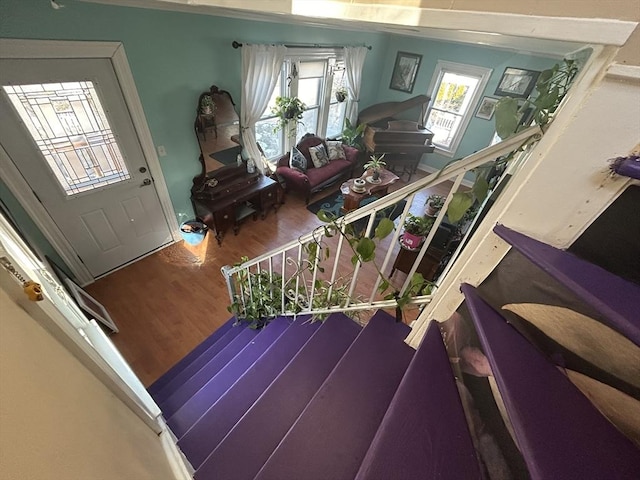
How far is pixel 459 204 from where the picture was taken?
85cm

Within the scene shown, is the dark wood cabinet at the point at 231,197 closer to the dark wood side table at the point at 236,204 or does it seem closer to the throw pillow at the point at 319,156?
the dark wood side table at the point at 236,204

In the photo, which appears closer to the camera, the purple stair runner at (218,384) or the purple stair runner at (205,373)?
the purple stair runner at (218,384)

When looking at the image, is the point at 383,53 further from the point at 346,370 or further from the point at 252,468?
the point at 252,468

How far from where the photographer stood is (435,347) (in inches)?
38.8

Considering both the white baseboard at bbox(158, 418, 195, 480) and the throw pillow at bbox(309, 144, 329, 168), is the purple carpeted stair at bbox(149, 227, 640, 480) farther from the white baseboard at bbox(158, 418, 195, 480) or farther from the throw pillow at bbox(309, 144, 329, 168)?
the throw pillow at bbox(309, 144, 329, 168)

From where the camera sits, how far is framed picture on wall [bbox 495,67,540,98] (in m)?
4.06

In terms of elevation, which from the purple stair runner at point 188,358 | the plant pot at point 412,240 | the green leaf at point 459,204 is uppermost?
the green leaf at point 459,204

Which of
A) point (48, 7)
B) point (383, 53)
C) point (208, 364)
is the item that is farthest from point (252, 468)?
point (383, 53)

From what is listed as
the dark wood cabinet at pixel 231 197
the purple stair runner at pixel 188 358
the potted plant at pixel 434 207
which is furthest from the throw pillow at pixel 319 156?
the purple stair runner at pixel 188 358

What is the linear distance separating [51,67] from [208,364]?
248 cm

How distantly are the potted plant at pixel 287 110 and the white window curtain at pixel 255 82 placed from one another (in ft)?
1.06

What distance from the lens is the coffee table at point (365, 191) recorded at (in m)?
3.62

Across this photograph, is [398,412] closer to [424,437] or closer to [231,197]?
[424,437]

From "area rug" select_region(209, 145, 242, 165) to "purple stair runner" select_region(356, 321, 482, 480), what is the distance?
3144mm
